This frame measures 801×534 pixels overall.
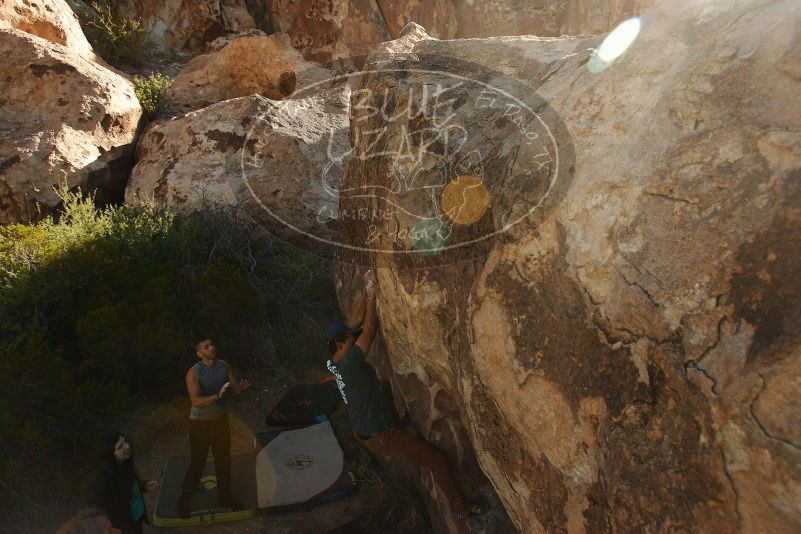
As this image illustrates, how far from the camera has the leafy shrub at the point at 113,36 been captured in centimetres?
944

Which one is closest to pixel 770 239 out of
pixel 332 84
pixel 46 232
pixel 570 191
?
pixel 570 191

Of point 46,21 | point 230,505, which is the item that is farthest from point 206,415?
point 46,21

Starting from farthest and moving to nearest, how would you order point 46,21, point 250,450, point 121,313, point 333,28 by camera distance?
point 333,28
point 46,21
point 121,313
point 250,450

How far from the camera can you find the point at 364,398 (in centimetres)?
294

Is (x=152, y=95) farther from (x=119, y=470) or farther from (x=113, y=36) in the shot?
(x=119, y=470)

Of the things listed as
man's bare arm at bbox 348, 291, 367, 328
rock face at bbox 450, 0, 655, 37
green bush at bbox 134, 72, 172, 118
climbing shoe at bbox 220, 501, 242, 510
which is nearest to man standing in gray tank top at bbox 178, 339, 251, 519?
climbing shoe at bbox 220, 501, 242, 510

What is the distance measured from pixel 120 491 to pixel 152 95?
5488 mm

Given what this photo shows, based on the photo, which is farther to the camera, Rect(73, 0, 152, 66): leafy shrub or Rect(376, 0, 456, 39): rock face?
Rect(376, 0, 456, 39): rock face

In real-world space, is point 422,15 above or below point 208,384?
above

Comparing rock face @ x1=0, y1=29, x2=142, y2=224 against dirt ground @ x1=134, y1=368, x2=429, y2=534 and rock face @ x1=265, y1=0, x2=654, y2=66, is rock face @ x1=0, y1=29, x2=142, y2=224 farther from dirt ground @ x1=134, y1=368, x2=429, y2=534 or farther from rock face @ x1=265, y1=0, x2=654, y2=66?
rock face @ x1=265, y1=0, x2=654, y2=66

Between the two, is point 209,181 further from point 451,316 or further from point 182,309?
point 451,316

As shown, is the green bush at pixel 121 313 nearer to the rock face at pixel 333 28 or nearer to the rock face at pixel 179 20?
the rock face at pixel 333 28

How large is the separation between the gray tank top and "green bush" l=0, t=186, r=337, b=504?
3.43 ft

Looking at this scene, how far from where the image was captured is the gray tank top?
11.1ft
